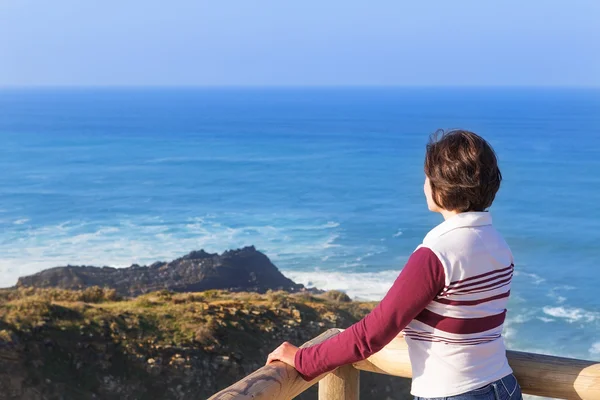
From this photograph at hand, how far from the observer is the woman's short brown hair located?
6.42ft

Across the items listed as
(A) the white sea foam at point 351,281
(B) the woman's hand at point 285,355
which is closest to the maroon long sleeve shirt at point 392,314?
(B) the woman's hand at point 285,355

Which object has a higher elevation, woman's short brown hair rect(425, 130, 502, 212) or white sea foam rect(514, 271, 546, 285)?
woman's short brown hair rect(425, 130, 502, 212)

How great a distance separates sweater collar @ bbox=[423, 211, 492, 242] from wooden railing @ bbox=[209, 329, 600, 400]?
0.69m

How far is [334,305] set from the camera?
60.5ft

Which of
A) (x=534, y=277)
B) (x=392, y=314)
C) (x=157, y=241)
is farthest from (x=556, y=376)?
(x=157, y=241)

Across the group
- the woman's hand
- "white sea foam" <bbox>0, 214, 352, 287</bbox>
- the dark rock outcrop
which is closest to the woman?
the woman's hand

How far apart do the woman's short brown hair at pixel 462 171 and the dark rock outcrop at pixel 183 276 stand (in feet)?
78.0

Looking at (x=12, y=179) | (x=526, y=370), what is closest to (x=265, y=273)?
(x=526, y=370)

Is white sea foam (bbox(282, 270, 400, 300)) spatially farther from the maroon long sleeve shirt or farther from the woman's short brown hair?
the woman's short brown hair

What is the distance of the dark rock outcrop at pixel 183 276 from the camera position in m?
25.2

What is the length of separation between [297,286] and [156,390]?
14.5 meters

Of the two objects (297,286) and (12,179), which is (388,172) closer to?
(12,179)

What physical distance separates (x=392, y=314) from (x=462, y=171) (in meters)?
0.44

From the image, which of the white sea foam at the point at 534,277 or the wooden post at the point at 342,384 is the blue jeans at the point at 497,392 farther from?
the white sea foam at the point at 534,277
